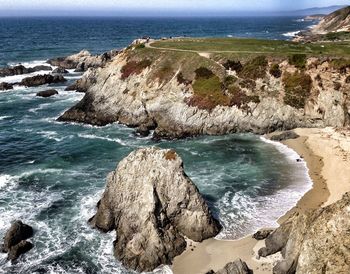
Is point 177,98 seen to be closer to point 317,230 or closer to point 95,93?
point 95,93

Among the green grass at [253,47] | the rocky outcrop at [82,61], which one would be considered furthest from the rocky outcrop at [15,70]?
the green grass at [253,47]

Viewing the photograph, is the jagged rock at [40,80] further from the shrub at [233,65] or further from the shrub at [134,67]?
the shrub at [233,65]

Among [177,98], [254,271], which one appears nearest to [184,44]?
[177,98]

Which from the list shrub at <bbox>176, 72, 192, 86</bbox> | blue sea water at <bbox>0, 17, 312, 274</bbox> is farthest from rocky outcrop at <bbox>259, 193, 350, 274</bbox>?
shrub at <bbox>176, 72, 192, 86</bbox>

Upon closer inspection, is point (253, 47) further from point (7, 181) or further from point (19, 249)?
point (19, 249)

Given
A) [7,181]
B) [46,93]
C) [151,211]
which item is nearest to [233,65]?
[46,93]

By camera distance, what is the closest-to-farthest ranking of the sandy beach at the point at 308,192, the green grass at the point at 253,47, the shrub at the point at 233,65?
the sandy beach at the point at 308,192
the shrub at the point at 233,65
the green grass at the point at 253,47
